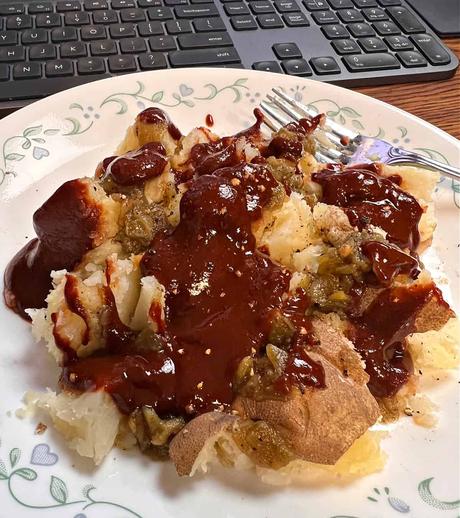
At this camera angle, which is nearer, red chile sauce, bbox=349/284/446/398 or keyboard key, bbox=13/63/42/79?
red chile sauce, bbox=349/284/446/398

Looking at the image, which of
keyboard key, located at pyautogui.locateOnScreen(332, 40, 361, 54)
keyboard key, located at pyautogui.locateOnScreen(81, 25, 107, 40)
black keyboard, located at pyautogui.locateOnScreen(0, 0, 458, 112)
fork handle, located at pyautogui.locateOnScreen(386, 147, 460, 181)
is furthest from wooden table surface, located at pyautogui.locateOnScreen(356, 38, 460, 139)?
keyboard key, located at pyautogui.locateOnScreen(81, 25, 107, 40)

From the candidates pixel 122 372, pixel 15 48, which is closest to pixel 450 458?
pixel 122 372

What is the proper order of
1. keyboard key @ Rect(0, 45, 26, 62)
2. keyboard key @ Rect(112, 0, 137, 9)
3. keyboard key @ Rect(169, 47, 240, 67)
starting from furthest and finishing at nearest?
keyboard key @ Rect(112, 0, 137, 9) < keyboard key @ Rect(169, 47, 240, 67) < keyboard key @ Rect(0, 45, 26, 62)

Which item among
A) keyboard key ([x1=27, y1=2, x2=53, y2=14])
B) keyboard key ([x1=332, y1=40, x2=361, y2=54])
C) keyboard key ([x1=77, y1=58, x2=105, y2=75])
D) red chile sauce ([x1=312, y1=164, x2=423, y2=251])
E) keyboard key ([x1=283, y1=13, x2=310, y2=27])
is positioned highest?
red chile sauce ([x1=312, y1=164, x2=423, y2=251])

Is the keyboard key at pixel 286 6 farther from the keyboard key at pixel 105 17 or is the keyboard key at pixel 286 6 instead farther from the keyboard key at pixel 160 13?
the keyboard key at pixel 105 17

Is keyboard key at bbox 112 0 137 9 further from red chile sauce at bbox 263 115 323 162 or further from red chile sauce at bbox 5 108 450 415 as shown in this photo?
red chile sauce at bbox 5 108 450 415

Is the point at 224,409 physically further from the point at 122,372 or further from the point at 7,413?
the point at 7,413
